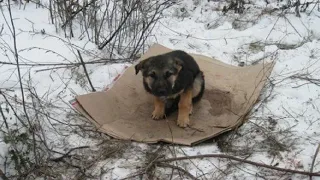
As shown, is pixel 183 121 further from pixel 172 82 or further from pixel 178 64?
pixel 178 64

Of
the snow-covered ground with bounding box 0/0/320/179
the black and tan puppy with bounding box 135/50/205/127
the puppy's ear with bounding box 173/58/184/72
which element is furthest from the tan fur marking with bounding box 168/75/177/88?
the snow-covered ground with bounding box 0/0/320/179

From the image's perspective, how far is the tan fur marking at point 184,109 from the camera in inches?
199

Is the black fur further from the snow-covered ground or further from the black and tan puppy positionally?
the snow-covered ground

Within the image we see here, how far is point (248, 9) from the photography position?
765 cm

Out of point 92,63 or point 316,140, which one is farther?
point 92,63

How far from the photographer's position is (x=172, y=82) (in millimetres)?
4887

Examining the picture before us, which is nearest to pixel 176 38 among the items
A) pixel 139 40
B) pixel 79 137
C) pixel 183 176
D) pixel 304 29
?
pixel 139 40

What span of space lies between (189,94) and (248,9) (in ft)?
10.5

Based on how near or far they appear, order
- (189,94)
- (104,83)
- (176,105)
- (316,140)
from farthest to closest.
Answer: (104,83), (176,105), (189,94), (316,140)

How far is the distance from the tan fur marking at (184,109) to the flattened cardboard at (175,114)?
0.07 metres

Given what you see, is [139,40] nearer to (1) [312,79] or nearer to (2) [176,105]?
(2) [176,105]

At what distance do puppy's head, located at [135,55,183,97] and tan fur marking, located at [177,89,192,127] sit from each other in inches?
9.3

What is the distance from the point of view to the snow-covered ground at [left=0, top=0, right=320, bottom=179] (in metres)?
4.23

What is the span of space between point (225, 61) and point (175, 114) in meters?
1.58
